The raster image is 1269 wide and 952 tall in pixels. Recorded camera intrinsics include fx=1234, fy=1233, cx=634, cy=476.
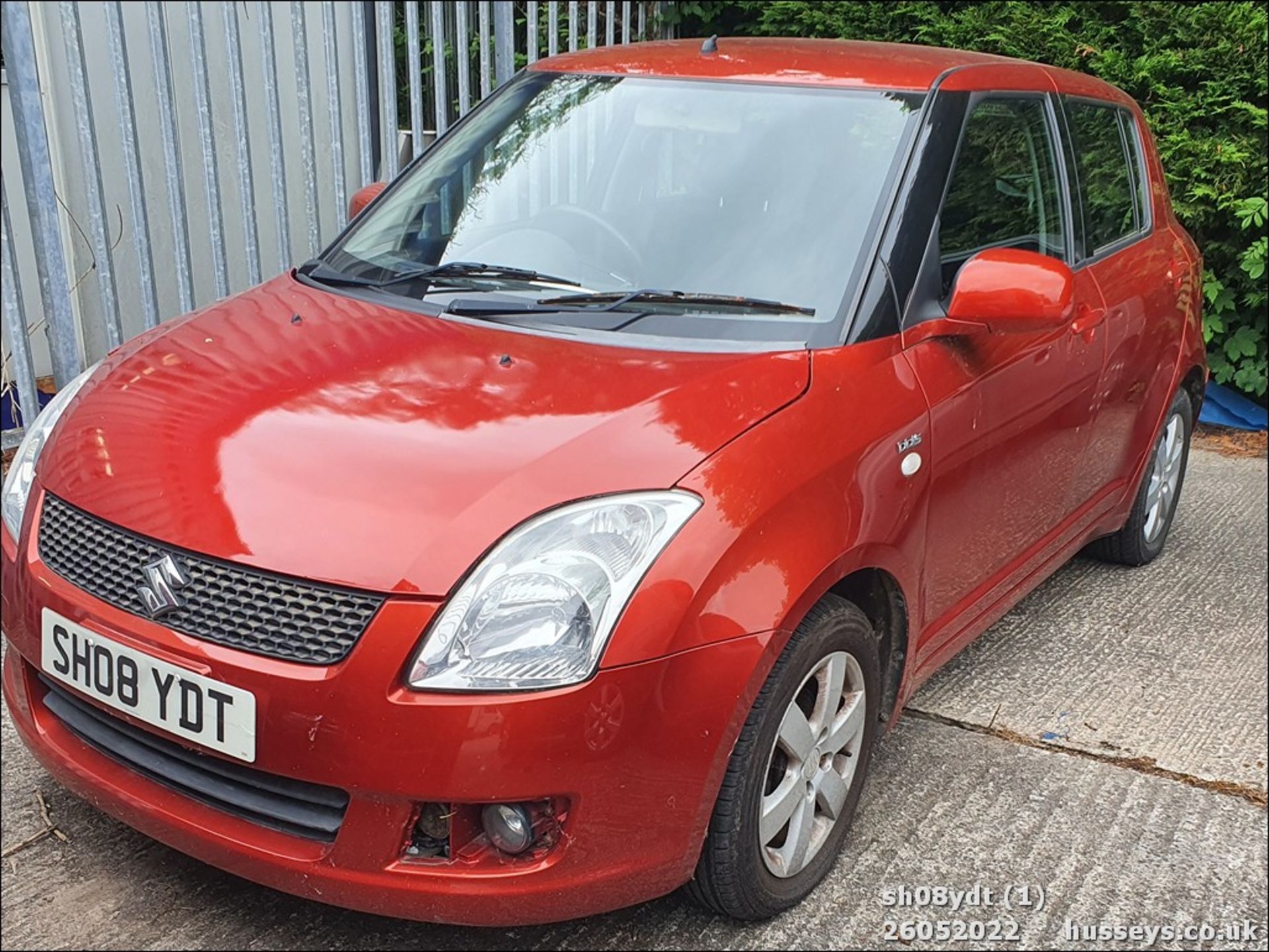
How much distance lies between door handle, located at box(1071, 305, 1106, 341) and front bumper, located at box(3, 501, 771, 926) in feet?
5.66

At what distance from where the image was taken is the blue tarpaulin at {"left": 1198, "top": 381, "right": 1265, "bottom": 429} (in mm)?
6723

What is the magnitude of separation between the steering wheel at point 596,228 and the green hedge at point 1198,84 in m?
4.28

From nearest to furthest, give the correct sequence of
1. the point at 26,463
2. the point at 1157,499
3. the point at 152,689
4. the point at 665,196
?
the point at 152,689, the point at 26,463, the point at 665,196, the point at 1157,499

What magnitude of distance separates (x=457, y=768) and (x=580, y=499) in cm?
48

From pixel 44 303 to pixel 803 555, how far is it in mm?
3326

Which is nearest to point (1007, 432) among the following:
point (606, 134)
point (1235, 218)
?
point (606, 134)

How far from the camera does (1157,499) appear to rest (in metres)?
4.53

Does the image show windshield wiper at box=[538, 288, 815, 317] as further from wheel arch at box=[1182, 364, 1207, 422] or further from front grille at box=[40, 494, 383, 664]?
wheel arch at box=[1182, 364, 1207, 422]

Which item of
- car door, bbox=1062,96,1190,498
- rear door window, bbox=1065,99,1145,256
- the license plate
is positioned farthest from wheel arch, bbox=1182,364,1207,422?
the license plate

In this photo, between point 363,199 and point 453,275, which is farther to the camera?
point 363,199

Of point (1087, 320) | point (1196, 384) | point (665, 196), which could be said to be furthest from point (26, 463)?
point (1196, 384)

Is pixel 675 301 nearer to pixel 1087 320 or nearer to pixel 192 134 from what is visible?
pixel 1087 320

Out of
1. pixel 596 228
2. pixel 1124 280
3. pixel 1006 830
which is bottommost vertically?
pixel 1006 830

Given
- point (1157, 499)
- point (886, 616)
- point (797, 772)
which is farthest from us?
point (1157, 499)
